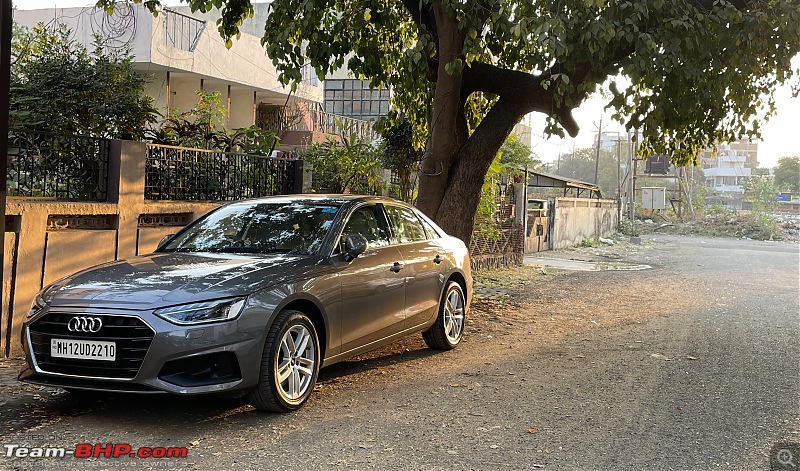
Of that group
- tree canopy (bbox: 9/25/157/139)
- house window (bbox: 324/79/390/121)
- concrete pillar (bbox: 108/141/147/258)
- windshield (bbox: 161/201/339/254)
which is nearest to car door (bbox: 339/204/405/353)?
windshield (bbox: 161/201/339/254)

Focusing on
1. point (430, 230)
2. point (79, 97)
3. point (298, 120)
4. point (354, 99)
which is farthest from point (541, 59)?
point (354, 99)

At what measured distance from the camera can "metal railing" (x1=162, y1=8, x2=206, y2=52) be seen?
1995cm

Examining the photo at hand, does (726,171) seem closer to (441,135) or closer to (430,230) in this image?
(441,135)

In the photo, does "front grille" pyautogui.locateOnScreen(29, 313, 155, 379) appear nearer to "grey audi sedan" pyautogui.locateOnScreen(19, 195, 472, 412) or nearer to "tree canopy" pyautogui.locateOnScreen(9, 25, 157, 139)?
"grey audi sedan" pyautogui.locateOnScreen(19, 195, 472, 412)

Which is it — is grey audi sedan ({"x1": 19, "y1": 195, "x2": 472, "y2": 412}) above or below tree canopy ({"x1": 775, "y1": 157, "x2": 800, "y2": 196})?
below

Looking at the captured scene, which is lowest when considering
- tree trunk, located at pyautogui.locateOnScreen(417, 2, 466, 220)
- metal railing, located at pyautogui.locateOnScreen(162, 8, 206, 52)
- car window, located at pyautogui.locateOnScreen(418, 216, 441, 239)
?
car window, located at pyautogui.locateOnScreen(418, 216, 441, 239)

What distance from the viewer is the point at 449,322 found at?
8.34m

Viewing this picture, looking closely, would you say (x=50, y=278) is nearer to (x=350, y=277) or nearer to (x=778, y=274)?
(x=350, y=277)

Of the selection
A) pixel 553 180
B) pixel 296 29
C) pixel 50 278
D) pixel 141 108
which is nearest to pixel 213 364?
pixel 50 278

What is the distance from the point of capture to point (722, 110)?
12164 millimetres

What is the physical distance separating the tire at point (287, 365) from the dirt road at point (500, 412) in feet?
0.45

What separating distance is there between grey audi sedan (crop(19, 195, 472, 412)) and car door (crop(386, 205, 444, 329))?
0.09 ft

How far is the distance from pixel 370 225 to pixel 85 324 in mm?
2758

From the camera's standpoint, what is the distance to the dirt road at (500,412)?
4.84 meters
